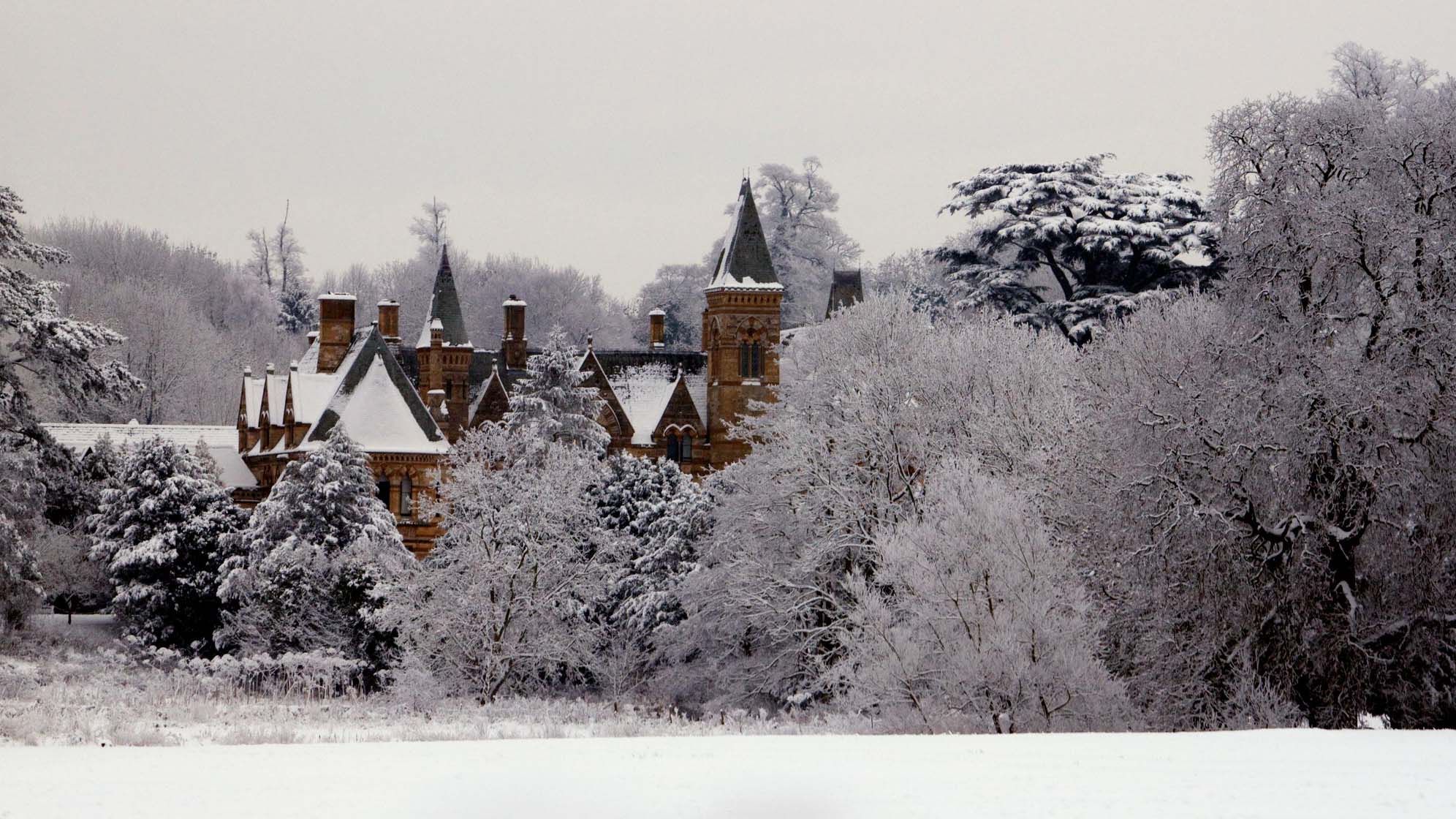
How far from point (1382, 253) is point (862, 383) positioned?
13233mm

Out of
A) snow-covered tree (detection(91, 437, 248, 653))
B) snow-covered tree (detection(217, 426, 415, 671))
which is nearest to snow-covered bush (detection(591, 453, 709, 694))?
snow-covered tree (detection(217, 426, 415, 671))

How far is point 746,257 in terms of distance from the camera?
203 feet

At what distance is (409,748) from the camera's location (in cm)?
1346

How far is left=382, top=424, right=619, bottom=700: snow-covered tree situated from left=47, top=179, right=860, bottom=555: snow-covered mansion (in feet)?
54.4

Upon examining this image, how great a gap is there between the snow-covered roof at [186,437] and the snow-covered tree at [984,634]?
129ft

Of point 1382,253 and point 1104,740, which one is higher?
point 1382,253

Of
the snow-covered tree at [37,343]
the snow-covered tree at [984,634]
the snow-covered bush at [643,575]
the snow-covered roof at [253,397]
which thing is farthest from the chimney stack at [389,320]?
the snow-covered tree at [984,634]

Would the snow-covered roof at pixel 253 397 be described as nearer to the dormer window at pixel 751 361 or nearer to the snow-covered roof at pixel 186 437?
the snow-covered roof at pixel 186 437

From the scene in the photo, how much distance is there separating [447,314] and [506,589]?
104 ft

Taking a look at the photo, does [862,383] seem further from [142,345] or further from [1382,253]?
[142,345]

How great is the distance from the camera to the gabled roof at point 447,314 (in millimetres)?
63219

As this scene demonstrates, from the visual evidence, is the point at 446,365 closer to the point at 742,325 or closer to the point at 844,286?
the point at 742,325

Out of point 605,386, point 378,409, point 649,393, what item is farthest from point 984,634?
point 649,393

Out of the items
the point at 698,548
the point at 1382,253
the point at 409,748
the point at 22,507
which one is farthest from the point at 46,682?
the point at 1382,253
